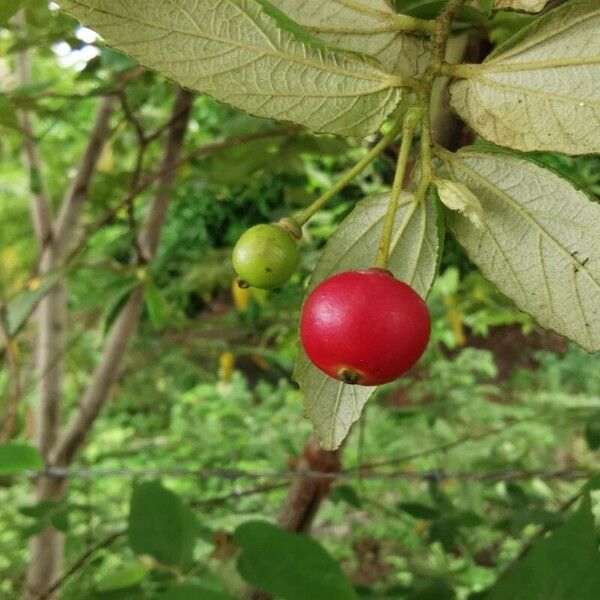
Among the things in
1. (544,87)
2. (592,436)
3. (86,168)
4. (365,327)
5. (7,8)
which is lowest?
(592,436)

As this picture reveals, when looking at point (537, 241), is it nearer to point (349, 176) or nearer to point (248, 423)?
point (349, 176)

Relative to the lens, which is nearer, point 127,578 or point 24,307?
point 127,578

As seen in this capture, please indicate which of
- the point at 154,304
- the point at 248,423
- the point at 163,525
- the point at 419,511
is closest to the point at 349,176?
the point at 163,525

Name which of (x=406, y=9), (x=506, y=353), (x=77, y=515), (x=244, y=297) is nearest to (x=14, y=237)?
(x=77, y=515)

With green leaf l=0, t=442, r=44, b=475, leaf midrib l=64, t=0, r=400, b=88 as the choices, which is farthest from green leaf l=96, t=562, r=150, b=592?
leaf midrib l=64, t=0, r=400, b=88

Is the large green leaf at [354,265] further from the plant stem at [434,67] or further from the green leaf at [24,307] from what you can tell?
the green leaf at [24,307]

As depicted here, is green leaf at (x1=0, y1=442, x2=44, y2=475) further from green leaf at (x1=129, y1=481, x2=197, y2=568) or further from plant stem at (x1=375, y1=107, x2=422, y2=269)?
plant stem at (x1=375, y1=107, x2=422, y2=269)

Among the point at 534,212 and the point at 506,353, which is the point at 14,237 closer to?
the point at 534,212

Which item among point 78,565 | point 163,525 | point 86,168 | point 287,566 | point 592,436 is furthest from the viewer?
point 86,168
